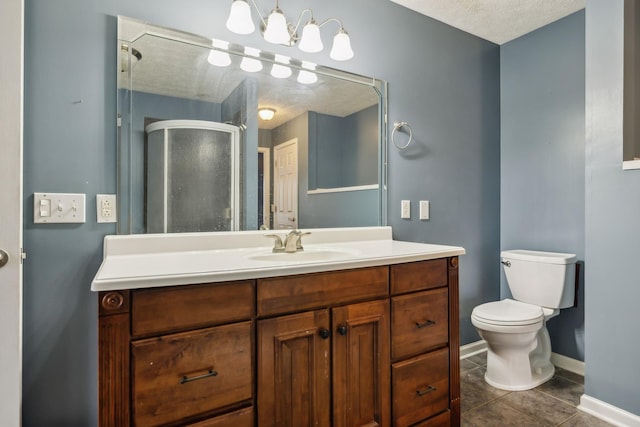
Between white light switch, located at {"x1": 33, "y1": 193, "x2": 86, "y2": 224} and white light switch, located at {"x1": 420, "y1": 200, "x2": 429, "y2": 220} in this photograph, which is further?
white light switch, located at {"x1": 420, "y1": 200, "x2": 429, "y2": 220}

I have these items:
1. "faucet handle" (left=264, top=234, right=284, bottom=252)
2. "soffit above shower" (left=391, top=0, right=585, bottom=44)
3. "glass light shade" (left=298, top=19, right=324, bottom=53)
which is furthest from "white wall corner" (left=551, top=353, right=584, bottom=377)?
"glass light shade" (left=298, top=19, right=324, bottom=53)

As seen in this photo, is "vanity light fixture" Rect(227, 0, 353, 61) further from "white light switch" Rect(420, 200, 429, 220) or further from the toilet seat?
the toilet seat

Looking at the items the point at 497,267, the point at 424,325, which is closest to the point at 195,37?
the point at 424,325

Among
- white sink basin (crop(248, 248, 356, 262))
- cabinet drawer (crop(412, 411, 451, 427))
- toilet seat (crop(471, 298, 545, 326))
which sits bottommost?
cabinet drawer (crop(412, 411, 451, 427))

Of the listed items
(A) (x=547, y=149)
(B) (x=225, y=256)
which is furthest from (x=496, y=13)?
(B) (x=225, y=256)

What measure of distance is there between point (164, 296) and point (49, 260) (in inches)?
25.5

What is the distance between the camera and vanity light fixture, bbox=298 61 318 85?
174 cm

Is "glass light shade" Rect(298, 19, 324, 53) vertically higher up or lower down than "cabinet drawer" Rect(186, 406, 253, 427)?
higher up

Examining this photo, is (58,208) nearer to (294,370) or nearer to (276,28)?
(294,370)

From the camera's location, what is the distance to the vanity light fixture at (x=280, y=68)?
Answer: 5.45ft

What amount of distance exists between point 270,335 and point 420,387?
2.30 ft

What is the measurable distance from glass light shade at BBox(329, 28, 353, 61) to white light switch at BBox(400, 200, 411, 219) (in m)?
0.88

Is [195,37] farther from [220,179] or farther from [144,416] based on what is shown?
[144,416]

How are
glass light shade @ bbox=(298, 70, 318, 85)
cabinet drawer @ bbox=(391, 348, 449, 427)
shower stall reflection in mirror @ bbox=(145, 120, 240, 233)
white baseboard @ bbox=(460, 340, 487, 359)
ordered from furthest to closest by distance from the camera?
1. white baseboard @ bbox=(460, 340, 487, 359)
2. glass light shade @ bbox=(298, 70, 318, 85)
3. shower stall reflection in mirror @ bbox=(145, 120, 240, 233)
4. cabinet drawer @ bbox=(391, 348, 449, 427)
